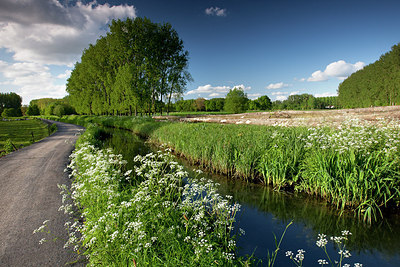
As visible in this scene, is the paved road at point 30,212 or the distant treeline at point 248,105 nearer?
the paved road at point 30,212

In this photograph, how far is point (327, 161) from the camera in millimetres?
5754

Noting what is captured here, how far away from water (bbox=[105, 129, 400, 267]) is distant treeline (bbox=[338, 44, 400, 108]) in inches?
2100

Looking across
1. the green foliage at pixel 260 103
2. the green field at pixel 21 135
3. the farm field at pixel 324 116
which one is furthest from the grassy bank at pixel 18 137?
the green foliage at pixel 260 103

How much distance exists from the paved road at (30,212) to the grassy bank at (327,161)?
623 centimetres

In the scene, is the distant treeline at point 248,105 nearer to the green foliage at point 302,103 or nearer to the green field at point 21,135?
the green foliage at point 302,103

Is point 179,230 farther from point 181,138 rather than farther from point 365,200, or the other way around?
point 181,138

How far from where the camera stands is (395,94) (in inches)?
1662

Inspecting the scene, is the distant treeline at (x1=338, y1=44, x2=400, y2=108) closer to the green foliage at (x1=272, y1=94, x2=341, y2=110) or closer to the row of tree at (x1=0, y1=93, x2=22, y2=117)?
the green foliage at (x1=272, y1=94, x2=341, y2=110)

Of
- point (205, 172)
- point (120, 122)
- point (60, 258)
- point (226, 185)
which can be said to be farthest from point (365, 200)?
point (120, 122)

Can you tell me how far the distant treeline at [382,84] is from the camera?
138 ft

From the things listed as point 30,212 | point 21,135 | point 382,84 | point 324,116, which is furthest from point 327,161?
point 382,84

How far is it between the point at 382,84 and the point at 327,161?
59.5 m

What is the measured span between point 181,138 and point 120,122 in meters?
21.1

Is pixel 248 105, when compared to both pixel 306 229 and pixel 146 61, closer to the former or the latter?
pixel 146 61
